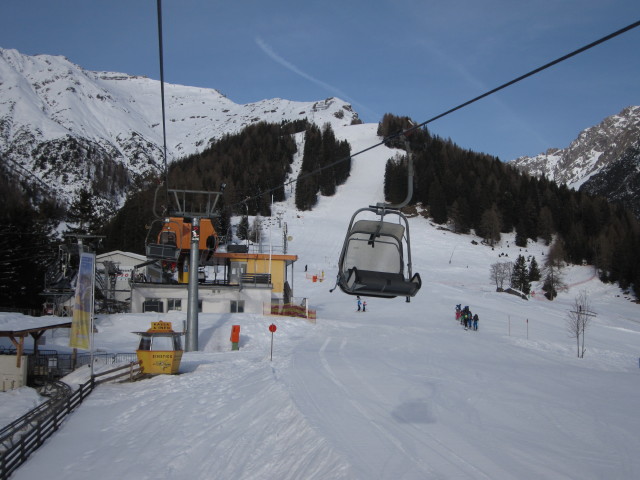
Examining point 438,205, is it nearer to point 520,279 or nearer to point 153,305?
point 520,279

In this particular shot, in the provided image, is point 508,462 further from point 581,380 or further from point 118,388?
point 118,388

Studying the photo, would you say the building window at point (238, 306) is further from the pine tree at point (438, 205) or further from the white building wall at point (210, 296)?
the pine tree at point (438, 205)

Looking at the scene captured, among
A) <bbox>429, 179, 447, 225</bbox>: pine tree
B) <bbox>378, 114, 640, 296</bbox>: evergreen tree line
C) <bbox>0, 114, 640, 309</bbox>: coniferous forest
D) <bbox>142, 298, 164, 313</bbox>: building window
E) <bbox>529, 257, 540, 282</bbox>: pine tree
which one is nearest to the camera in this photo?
<bbox>142, 298, 164, 313</bbox>: building window

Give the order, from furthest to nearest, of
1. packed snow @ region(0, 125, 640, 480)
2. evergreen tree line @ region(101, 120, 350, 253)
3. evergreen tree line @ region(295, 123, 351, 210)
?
evergreen tree line @ region(295, 123, 351, 210) → evergreen tree line @ region(101, 120, 350, 253) → packed snow @ region(0, 125, 640, 480)

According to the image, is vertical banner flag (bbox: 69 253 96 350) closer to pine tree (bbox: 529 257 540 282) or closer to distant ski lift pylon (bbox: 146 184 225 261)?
distant ski lift pylon (bbox: 146 184 225 261)

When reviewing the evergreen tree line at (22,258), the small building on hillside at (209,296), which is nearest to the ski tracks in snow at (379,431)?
the small building on hillside at (209,296)

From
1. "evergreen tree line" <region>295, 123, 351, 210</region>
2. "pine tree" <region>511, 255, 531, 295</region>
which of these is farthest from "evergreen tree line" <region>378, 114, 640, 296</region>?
"pine tree" <region>511, 255, 531, 295</region>

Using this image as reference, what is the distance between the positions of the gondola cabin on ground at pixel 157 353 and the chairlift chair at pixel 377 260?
13.3 meters

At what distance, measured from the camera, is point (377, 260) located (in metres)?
7.39

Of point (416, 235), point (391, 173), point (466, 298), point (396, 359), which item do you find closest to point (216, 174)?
point (391, 173)

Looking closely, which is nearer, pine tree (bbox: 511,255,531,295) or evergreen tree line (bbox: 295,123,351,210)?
pine tree (bbox: 511,255,531,295)

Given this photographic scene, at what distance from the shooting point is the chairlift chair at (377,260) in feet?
22.2

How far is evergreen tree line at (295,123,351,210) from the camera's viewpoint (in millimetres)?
112375

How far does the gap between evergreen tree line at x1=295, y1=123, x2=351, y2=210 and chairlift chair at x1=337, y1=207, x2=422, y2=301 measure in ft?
336
